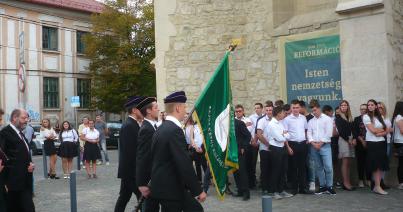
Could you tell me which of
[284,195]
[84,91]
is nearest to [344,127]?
[284,195]

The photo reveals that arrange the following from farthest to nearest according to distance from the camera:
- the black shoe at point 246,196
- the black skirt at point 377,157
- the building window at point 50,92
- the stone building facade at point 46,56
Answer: the building window at point 50,92
the stone building facade at point 46,56
the black skirt at point 377,157
the black shoe at point 246,196

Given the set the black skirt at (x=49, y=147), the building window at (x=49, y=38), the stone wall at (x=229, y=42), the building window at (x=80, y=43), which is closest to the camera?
the stone wall at (x=229, y=42)

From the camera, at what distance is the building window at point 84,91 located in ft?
132

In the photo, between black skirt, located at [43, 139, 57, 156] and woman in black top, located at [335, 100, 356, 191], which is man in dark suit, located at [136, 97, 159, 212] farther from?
black skirt, located at [43, 139, 57, 156]

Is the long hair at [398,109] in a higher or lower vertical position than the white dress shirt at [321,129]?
higher

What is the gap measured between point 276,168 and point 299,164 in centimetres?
90

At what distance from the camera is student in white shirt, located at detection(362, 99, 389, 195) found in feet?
34.4

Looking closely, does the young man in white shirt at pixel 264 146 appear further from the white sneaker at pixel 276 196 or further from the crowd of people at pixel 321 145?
the white sneaker at pixel 276 196

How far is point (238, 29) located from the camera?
15.6 meters

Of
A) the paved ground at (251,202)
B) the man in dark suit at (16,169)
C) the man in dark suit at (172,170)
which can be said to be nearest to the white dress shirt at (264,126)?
the paved ground at (251,202)

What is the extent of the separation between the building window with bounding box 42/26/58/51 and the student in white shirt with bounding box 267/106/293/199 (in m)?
30.1

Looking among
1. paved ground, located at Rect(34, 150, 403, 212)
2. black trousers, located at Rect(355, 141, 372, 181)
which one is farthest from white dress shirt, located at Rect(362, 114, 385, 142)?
paved ground, located at Rect(34, 150, 403, 212)

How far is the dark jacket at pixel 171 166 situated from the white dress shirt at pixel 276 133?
16.2 feet

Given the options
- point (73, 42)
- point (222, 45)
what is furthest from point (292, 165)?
point (73, 42)
